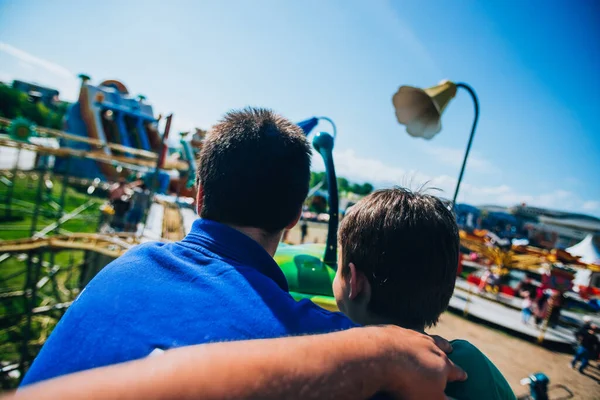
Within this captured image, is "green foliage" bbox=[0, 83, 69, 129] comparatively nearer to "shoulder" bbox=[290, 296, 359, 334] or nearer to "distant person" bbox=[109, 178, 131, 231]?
"distant person" bbox=[109, 178, 131, 231]

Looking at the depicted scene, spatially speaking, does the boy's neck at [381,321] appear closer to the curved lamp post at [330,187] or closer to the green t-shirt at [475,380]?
the green t-shirt at [475,380]

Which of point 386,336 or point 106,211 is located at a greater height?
point 386,336

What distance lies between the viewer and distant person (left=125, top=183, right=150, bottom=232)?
9711mm

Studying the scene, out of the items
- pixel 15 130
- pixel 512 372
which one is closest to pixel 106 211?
pixel 15 130

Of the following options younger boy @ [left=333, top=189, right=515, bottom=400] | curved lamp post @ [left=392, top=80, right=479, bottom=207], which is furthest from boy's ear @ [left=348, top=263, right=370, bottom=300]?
curved lamp post @ [left=392, top=80, right=479, bottom=207]

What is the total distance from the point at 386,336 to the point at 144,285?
Result: 649 mm

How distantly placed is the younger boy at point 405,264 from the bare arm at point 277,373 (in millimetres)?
356

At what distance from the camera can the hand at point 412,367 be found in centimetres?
66

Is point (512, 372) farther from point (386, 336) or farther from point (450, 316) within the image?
point (386, 336)

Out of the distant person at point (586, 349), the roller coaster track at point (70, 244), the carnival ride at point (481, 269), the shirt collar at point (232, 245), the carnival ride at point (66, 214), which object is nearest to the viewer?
the shirt collar at point (232, 245)

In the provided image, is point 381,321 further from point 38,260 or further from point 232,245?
point 38,260

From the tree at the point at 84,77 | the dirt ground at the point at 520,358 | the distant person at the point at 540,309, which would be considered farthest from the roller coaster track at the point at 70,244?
the tree at the point at 84,77

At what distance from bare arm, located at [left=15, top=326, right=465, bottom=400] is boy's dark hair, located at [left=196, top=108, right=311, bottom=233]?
605mm

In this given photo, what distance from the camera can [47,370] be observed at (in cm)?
77
